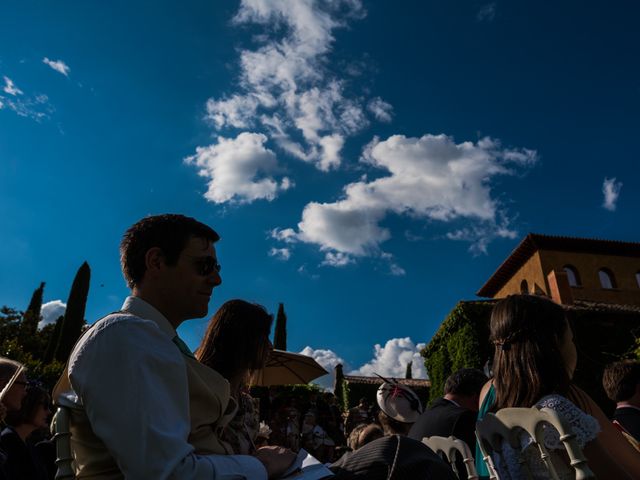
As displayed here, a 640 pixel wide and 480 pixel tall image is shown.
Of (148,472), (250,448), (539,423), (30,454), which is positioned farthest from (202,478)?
(30,454)

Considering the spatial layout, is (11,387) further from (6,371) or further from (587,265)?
(587,265)

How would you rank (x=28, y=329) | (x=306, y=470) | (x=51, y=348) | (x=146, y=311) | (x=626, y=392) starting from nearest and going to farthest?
(x=306, y=470) → (x=146, y=311) → (x=626, y=392) → (x=51, y=348) → (x=28, y=329)

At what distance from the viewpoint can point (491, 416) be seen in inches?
74.7

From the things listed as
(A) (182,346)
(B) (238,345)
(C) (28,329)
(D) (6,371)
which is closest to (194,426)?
(A) (182,346)

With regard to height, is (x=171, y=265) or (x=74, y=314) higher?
(x=74, y=314)

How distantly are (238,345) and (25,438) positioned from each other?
2274mm

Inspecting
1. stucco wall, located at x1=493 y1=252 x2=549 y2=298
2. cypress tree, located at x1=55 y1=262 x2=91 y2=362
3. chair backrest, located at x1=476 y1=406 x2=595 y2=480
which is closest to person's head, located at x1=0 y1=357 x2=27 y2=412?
chair backrest, located at x1=476 y1=406 x2=595 y2=480

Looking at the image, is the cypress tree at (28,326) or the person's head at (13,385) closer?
the person's head at (13,385)

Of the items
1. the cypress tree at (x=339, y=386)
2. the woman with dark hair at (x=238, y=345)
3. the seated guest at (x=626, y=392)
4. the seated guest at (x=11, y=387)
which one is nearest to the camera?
the woman with dark hair at (x=238, y=345)

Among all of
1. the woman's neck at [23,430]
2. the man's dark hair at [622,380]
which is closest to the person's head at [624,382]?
the man's dark hair at [622,380]

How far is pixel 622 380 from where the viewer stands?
381 centimetres

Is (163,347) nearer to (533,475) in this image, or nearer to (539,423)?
(539,423)

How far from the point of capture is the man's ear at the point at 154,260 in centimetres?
186

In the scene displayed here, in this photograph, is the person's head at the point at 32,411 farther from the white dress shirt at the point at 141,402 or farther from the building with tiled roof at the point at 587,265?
the building with tiled roof at the point at 587,265
